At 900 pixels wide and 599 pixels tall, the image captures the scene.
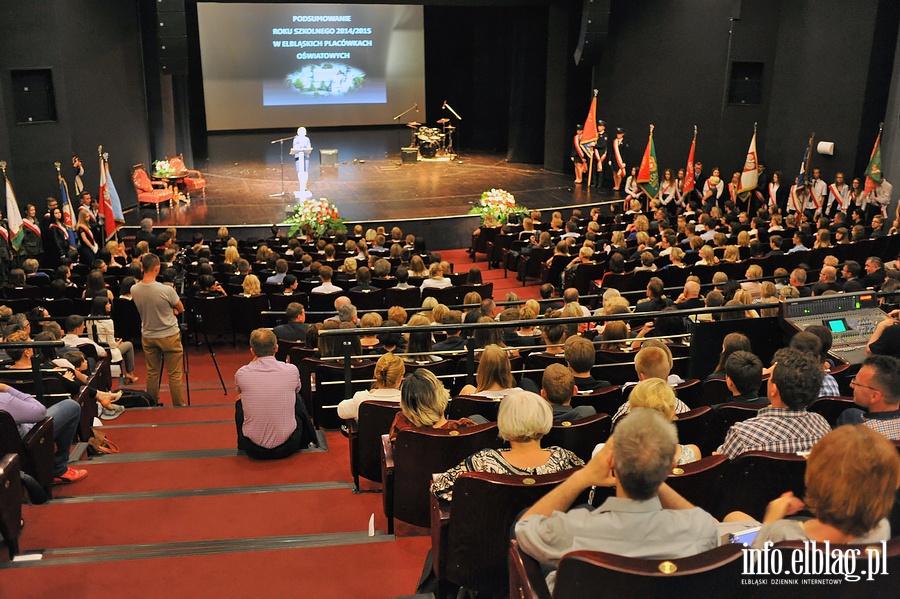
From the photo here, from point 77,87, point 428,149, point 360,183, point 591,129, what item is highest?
point 77,87

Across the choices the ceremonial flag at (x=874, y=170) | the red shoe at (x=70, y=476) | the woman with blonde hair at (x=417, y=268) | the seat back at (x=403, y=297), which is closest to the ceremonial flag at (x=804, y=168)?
the ceremonial flag at (x=874, y=170)

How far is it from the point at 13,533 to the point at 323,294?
5.50 meters

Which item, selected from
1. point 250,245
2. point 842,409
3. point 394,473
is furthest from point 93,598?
point 250,245

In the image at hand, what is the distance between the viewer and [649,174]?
1667cm

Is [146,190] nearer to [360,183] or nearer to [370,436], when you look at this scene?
[360,183]

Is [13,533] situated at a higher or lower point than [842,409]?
lower

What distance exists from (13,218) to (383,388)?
9810 millimetres

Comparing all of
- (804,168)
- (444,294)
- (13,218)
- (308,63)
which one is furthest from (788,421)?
(308,63)

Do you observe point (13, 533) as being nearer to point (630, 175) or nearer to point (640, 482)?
point (640, 482)

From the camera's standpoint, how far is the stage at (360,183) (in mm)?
15469

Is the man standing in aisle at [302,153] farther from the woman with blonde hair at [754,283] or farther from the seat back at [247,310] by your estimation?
the woman with blonde hair at [754,283]

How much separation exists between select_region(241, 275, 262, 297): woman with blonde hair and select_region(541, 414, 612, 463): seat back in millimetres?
5954

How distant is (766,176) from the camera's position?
16172 mm

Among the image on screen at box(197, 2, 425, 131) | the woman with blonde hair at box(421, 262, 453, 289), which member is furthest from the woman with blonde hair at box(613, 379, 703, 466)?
the image on screen at box(197, 2, 425, 131)
